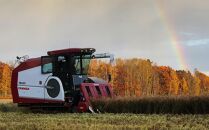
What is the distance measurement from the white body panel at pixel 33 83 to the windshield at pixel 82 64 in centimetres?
158

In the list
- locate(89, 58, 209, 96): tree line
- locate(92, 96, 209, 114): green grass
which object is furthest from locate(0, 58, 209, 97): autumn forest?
locate(92, 96, 209, 114): green grass

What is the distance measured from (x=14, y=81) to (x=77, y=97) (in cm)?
485

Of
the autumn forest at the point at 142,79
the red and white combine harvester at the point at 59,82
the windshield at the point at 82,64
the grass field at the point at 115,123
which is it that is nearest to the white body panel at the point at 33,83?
the red and white combine harvester at the point at 59,82

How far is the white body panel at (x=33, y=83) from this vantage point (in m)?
24.0

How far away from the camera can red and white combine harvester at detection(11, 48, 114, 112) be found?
22.9 metres

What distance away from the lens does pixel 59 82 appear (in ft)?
75.9

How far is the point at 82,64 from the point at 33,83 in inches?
116

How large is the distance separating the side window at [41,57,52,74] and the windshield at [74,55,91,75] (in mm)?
1406

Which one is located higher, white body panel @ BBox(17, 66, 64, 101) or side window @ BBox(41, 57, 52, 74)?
side window @ BBox(41, 57, 52, 74)

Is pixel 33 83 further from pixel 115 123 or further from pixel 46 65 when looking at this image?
pixel 115 123

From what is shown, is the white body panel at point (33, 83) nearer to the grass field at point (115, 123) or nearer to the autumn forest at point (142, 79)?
the grass field at point (115, 123)

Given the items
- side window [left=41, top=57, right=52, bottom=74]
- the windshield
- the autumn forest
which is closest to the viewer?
side window [left=41, top=57, right=52, bottom=74]

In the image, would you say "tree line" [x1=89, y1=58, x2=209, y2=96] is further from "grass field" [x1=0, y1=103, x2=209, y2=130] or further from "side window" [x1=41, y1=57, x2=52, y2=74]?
"grass field" [x1=0, y1=103, x2=209, y2=130]

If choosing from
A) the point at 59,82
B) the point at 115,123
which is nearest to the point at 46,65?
the point at 59,82
